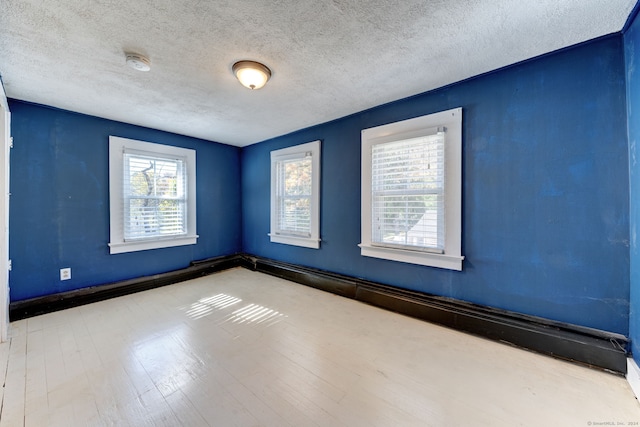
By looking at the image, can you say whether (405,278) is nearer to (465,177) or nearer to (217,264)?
(465,177)

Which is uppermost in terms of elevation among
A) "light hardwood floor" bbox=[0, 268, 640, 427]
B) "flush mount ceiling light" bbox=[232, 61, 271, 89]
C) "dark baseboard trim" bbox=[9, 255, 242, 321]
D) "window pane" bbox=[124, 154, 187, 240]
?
"flush mount ceiling light" bbox=[232, 61, 271, 89]

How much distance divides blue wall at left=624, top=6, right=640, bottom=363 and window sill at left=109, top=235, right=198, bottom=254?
5.01 meters

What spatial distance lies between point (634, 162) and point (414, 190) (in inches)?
60.6

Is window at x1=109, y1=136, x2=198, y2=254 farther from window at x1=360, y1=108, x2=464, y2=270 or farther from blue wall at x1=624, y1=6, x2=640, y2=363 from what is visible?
blue wall at x1=624, y1=6, x2=640, y2=363

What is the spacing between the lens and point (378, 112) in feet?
10.3

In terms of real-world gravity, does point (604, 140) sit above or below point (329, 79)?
below

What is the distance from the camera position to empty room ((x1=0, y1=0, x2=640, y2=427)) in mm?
1590

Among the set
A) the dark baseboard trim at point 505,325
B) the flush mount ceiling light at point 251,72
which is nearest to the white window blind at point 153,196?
the flush mount ceiling light at point 251,72

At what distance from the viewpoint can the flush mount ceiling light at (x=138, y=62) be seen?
78.6 inches

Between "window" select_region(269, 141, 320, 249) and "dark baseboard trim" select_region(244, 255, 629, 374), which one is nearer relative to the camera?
"dark baseboard trim" select_region(244, 255, 629, 374)

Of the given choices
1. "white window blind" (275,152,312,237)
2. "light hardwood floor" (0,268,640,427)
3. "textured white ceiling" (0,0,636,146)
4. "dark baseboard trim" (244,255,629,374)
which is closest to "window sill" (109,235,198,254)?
"light hardwood floor" (0,268,640,427)

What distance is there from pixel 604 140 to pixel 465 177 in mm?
940

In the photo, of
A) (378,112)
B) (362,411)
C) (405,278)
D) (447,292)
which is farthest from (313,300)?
(378,112)

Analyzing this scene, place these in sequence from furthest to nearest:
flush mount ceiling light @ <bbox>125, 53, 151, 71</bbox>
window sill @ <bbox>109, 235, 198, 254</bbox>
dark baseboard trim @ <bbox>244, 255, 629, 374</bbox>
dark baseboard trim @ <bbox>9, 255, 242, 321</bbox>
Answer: window sill @ <bbox>109, 235, 198, 254</bbox> → dark baseboard trim @ <bbox>9, 255, 242, 321</bbox> → flush mount ceiling light @ <bbox>125, 53, 151, 71</bbox> → dark baseboard trim @ <bbox>244, 255, 629, 374</bbox>
